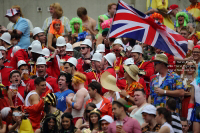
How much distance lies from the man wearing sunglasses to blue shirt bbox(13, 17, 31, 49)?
6.27 m

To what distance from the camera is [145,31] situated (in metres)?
10.8

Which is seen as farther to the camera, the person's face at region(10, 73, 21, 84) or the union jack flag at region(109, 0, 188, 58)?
the person's face at region(10, 73, 21, 84)

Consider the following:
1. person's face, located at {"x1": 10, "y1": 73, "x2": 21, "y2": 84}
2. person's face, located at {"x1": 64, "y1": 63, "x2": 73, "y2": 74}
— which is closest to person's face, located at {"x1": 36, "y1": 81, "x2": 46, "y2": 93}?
person's face, located at {"x1": 10, "y1": 73, "x2": 21, "y2": 84}

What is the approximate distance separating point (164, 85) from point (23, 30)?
22.2 ft

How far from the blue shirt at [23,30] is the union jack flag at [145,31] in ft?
16.0

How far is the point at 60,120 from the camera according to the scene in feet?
30.8

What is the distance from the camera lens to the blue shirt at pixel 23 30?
1501cm

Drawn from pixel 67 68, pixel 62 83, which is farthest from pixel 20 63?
pixel 62 83

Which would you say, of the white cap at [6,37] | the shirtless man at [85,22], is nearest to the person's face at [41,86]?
the white cap at [6,37]

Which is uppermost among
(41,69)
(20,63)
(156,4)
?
(156,4)

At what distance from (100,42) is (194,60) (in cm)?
387

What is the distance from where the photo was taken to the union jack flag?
10.7 metres

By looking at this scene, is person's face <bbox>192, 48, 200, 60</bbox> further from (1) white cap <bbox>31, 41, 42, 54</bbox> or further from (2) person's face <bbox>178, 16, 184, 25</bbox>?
(1) white cap <bbox>31, 41, 42, 54</bbox>

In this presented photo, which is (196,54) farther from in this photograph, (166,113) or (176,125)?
(166,113)
